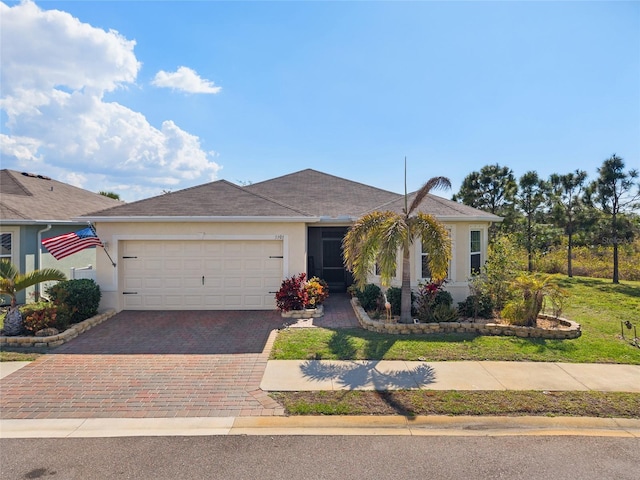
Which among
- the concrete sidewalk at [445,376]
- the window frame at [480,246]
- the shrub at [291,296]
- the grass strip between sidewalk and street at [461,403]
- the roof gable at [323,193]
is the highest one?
the roof gable at [323,193]

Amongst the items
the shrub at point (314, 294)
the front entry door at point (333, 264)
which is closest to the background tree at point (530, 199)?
the front entry door at point (333, 264)

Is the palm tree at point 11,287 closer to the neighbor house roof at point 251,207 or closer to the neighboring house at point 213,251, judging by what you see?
the neighboring house at point 213,251

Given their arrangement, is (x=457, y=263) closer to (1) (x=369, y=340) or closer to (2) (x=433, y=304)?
(2) (x=433, y=304)

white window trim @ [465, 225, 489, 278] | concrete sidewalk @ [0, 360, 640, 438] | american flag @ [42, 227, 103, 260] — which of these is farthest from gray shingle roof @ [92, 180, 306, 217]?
concrete sidewalk @ [0, 360, 640, 438]

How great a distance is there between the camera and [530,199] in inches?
812

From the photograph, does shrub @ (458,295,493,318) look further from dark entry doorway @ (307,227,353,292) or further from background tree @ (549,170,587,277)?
background tree @ (549,170,587,277)

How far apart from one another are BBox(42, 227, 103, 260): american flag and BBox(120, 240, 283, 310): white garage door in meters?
0.99

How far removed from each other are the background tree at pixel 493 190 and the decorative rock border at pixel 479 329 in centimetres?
1310

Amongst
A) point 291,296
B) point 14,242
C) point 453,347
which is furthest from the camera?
point 14,242

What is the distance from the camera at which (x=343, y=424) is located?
5.00m

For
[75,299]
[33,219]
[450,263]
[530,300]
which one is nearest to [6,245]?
[33,219]

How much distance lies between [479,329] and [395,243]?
3.18m

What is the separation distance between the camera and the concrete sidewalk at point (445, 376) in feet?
19.8

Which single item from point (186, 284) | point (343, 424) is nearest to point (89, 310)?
point (186, 284)
